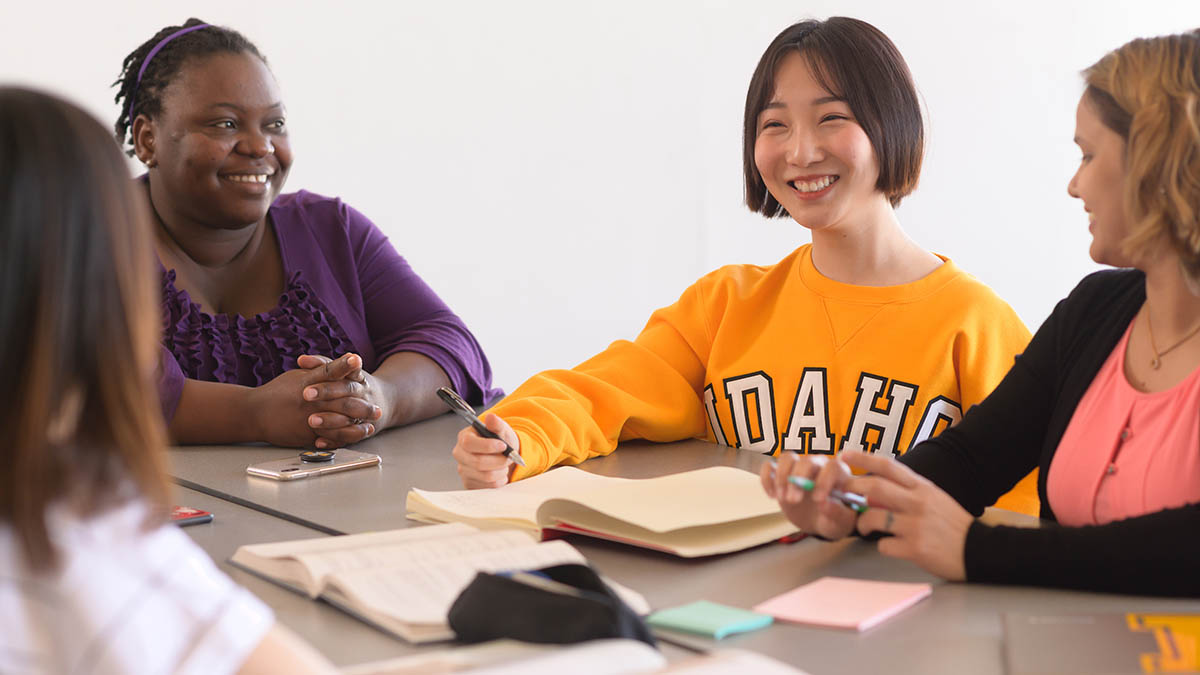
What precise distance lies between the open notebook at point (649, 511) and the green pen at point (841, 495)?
0.29 feet

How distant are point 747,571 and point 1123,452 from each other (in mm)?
431

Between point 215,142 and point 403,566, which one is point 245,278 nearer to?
point 215,142

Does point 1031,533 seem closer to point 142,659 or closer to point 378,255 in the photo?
point 142,659

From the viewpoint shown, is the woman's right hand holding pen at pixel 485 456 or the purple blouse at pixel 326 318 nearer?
the woman's right hand holding pen at pixel 485 456

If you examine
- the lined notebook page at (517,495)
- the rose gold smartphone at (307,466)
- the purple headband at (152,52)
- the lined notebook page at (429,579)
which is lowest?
the rose gold smartphone at (307,466)

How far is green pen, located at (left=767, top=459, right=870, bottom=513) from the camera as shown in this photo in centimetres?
117

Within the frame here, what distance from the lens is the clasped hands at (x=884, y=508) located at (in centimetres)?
111

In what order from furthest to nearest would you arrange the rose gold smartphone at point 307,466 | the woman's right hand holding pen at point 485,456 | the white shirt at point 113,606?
the rose gold smartphone at point 307,466, the woman's right hand holding pen at point 485,456, the white shirt at point 113,606

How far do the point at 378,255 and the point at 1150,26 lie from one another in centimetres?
300

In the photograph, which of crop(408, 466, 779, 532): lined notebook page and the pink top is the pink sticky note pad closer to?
crop(408, 466, 779, 532): lined notebook page

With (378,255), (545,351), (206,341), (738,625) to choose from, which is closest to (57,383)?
(738,625)

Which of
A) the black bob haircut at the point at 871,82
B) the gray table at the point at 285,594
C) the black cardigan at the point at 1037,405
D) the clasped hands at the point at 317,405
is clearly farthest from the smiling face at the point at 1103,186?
the clasped hands at the point at 317,405

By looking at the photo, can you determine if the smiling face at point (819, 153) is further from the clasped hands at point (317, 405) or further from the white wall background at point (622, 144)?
the white wall background at point (622, 144)

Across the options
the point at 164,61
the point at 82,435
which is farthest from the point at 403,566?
the point at 164,61
